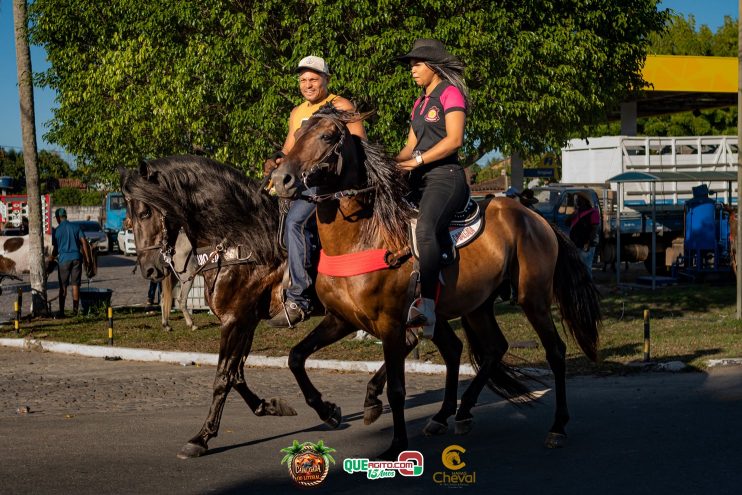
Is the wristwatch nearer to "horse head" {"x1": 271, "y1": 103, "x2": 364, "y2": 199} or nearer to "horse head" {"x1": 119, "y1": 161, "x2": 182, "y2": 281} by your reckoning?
"horse head" {"x1": 271, "y1": 103, "x2": 364, "y2": 199}

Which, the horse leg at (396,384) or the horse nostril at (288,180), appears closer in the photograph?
the horse nostril at (288,180)

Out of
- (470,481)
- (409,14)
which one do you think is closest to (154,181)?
(470,481)

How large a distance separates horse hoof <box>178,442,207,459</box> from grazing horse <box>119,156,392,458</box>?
16.9 inches

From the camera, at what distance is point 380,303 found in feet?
22.4

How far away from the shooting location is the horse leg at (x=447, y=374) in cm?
789

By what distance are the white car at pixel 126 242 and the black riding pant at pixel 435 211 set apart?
115 feet

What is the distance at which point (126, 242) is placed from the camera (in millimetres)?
42250

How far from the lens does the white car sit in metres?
41.5

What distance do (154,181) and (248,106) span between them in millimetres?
8138

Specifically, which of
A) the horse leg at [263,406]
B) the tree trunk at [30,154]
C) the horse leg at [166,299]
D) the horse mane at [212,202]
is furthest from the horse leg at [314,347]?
the tree trunk at [30,154]

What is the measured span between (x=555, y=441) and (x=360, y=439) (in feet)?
5.25

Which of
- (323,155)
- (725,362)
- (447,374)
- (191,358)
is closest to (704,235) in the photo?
(725,362)

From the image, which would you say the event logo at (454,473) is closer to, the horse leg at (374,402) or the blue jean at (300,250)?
the horse leg at (374,402)

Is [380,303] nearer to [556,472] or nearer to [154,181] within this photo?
[556,472]
